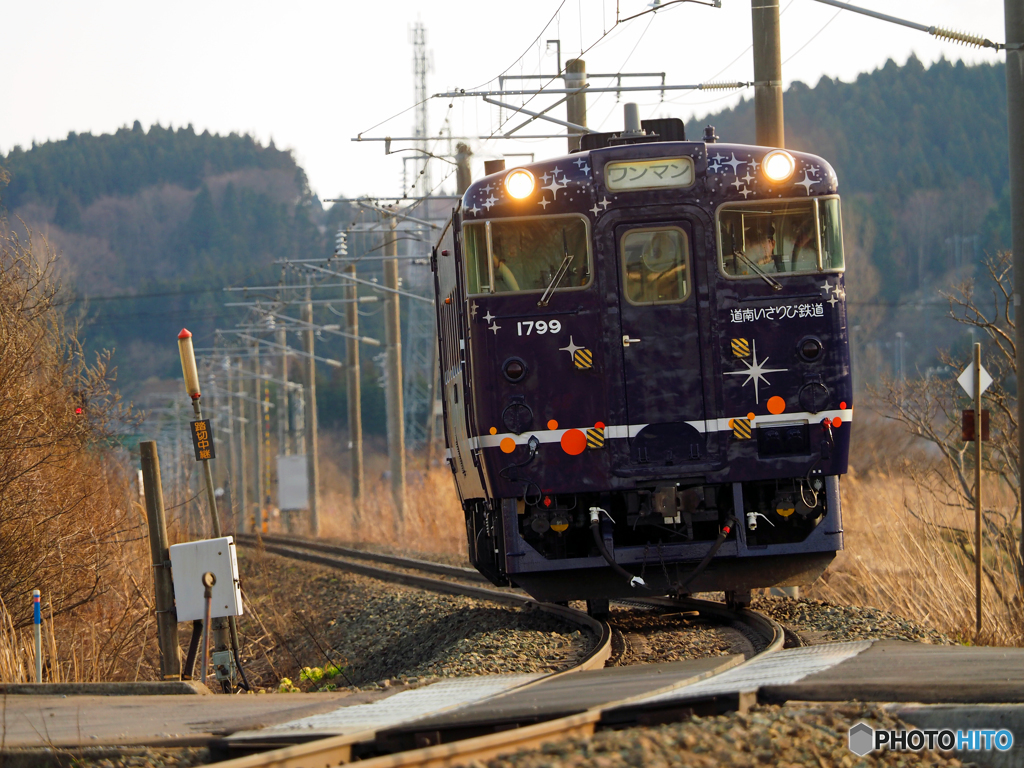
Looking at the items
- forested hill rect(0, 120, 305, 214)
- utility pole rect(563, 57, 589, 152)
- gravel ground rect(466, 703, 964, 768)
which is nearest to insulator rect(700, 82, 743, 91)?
utility pole rect(563, 57, 589, 152)

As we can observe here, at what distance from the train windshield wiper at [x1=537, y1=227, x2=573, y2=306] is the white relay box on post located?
3076mm

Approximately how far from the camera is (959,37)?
37.1ft

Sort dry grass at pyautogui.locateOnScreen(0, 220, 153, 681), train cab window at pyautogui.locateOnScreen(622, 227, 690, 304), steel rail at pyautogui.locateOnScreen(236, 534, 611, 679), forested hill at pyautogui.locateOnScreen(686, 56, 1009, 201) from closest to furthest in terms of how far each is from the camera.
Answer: steel rail at pyautogui.locateOnScreen(236, 534, 611, 679) → train cab window at pyautogui.locateOnScreen(622, 227, 690, 304) → dry grass at pyautogui.locateOnScreen(0, 220, 153, 681) → forested hill at pyautogui.locateOnScreen(686, 56, 1009, 201)

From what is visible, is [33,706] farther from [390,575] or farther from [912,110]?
[912,110]

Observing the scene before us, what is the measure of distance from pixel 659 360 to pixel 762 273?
41.4 inches

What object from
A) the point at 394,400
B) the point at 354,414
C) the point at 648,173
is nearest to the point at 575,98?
the point at 648,173

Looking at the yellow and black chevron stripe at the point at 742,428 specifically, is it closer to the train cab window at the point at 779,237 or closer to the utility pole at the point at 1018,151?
the train cab window at the point at 779,237

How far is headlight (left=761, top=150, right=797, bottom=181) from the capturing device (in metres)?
9.82

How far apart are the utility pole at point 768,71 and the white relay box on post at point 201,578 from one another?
712 cm

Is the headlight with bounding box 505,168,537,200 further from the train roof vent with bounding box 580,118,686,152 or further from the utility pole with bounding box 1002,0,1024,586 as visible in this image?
the utility pole with bounding box 1002,0,1024,586

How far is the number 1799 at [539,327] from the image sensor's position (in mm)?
9703

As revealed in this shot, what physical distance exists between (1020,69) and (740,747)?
8.17 metres

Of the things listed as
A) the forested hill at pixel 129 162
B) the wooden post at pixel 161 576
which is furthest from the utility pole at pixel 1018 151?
the forested hill at pixel 129 162

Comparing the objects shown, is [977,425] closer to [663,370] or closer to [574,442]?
[663,370]
